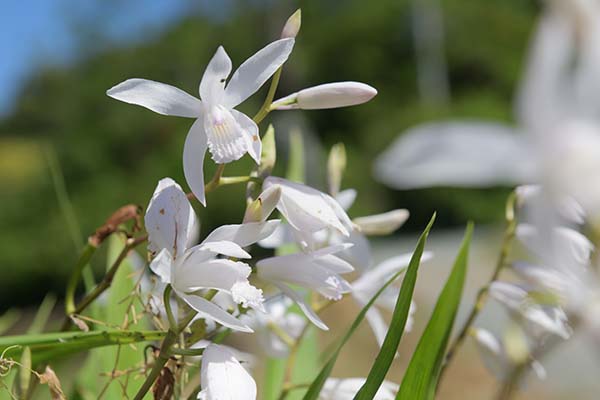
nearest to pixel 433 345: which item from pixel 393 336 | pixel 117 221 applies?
pixel 393 336

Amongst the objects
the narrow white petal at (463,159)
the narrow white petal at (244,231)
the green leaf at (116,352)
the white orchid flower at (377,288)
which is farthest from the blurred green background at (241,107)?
the narrow white petal at (463,159)

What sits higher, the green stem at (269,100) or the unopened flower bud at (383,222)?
the green stem at (269,100)

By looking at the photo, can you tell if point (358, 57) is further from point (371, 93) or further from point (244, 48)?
point (371, 93)

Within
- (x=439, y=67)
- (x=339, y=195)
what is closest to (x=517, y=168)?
(x=339, y=195)

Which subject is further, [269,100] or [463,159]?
[269,100]

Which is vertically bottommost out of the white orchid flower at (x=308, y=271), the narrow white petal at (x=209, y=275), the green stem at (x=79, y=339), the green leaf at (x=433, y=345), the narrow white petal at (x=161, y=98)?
the green leaf at (x=433, y=345)

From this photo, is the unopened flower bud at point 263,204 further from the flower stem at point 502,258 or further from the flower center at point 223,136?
the flower stem at point 502,258

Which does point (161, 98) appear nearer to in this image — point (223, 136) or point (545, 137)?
point (223, 136)
